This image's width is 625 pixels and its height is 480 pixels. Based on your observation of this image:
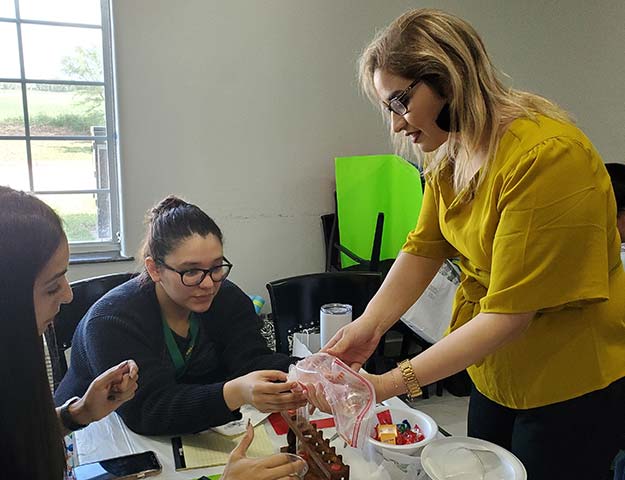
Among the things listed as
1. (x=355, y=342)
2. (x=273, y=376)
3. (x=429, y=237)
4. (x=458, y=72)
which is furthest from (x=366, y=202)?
(x=458, y=72)

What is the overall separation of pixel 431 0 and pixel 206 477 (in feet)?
9.64

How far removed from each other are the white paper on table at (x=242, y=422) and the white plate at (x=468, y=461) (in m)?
0.42

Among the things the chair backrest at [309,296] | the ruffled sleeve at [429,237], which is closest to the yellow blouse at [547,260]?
the ruffled sleeve at [429,237]

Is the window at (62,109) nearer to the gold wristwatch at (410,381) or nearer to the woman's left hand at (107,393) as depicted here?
the woman's left hand at (107,393)

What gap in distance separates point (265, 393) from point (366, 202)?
1.99 meters

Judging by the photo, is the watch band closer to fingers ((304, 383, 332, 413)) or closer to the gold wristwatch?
fingers ((304, 383, 332, 413))

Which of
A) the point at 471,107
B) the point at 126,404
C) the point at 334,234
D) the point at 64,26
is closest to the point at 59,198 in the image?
the point at 64,26

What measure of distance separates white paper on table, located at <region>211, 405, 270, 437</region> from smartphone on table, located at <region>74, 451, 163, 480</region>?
17 centimetres

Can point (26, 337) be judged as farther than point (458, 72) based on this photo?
No

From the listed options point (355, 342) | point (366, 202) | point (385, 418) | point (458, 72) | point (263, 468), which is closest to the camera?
point (263, 468)

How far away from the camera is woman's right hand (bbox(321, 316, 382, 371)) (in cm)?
132

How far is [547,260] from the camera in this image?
1018 mm

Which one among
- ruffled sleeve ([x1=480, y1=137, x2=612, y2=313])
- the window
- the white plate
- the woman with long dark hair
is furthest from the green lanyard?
the window

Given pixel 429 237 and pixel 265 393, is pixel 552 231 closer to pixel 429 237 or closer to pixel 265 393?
pixel 429 237
